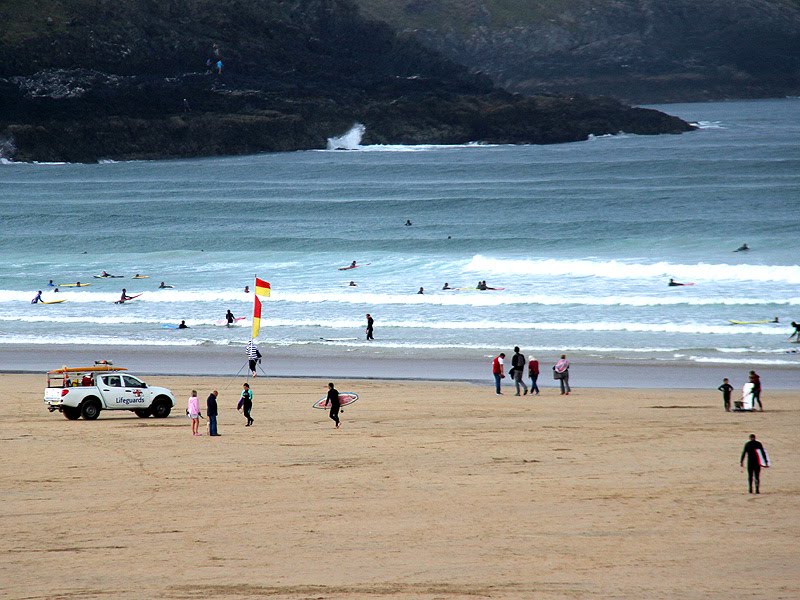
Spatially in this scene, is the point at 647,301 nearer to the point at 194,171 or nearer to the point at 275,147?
the point at 194,171

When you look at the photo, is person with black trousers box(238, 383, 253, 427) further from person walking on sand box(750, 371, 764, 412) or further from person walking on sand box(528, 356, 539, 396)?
person walking on sand box(750, 371, 764, 412)

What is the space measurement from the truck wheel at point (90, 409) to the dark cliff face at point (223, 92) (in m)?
94.2

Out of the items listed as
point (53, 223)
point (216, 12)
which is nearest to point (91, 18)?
point (216, 12)

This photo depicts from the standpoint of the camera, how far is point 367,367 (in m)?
29.6

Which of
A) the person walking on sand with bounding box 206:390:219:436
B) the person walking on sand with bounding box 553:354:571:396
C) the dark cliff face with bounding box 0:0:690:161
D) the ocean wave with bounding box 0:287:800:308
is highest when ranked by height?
the dark cliff face with bounding box 0:0:690:161

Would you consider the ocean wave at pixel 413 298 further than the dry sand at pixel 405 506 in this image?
Yes

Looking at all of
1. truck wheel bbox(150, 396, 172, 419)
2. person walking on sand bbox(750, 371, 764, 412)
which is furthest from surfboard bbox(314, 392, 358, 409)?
person walking on sand bbox(750, 371, 764, 412)

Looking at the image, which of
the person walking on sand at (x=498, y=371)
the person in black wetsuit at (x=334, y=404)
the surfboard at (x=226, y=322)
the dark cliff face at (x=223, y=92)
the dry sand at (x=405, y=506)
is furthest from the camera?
the dark cliff face at (x=223, y=92)

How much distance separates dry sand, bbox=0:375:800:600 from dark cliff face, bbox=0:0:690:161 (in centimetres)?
9736

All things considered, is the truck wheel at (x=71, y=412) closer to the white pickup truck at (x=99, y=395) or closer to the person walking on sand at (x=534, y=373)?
the white pickup truck at (x=99, y=395)

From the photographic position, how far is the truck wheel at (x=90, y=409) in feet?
72.0


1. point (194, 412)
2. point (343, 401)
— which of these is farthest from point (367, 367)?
point (194, 412)

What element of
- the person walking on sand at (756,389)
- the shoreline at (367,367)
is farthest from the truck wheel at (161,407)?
the person walking on sand at (756,389)

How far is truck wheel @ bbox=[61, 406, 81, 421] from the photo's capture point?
21.7 metres
